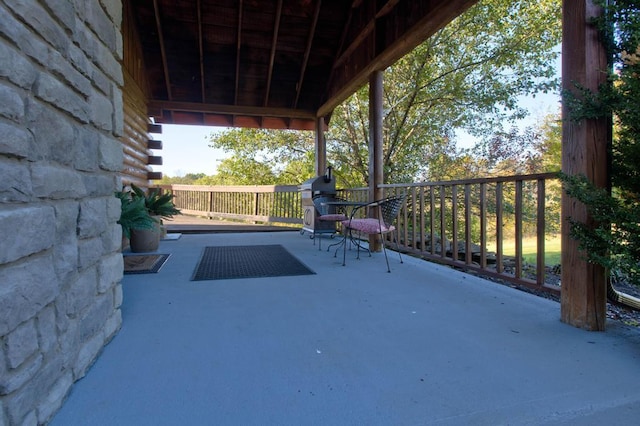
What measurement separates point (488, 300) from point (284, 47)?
484 cm

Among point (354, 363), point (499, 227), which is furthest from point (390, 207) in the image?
point (354, 363)

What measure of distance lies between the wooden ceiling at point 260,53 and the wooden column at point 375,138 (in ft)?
0.70

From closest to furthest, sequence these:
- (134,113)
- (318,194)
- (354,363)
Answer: (354,363) < (134,113) < (318,194)

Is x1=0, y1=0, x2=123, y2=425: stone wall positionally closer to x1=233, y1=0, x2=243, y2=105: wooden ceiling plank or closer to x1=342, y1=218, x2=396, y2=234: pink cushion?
x1=342, y1=218, x2=396, y2=234: pink cushion

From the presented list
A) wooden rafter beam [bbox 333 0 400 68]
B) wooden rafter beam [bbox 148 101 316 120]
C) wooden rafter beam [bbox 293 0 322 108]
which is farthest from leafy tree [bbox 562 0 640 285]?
wooden rafter beam [bbox 148 101 316 120]

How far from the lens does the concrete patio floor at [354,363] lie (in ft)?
3.86

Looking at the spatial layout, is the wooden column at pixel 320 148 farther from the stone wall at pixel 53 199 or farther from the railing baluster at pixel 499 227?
the stone wall at pixel 53 199

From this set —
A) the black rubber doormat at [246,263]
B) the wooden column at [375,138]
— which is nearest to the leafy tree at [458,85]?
the wooden column at [375,138]

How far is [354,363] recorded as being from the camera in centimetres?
150

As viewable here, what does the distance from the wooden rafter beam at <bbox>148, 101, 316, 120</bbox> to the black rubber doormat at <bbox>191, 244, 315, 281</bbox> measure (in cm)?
293

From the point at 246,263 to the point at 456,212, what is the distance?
220 centimetres

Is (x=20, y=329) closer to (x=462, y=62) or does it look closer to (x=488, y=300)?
(x=488, y=300)

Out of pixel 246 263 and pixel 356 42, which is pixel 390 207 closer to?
pixel 246 263

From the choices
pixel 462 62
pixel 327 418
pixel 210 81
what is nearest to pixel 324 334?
pixel 327 418
